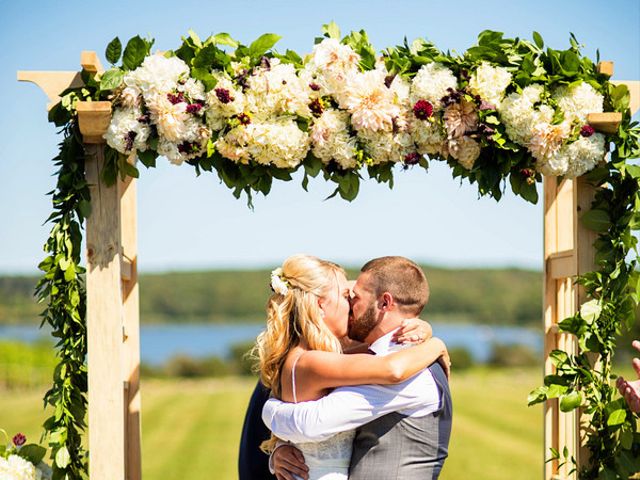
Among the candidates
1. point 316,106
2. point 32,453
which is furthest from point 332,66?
point 32,453

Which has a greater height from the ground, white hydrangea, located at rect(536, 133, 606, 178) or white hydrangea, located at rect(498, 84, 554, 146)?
white hydrangea, located at rect(498, 84, 554, 146)

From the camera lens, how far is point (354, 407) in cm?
306

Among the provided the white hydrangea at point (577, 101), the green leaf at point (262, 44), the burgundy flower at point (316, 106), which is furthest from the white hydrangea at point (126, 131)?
the white hydrangea at point (577, 101)

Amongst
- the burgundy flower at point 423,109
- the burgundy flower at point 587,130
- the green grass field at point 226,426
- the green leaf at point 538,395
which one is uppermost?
the burgundy flower at point 423,109

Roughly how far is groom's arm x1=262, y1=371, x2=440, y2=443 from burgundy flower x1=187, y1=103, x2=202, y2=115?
140 cm

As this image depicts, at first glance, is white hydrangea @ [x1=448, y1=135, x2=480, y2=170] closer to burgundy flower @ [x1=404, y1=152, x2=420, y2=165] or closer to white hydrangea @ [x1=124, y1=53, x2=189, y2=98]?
burgundy flower @ [x1=404, y1=152, x2=420, y2=165]

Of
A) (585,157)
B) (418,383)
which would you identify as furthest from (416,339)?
(585,157)

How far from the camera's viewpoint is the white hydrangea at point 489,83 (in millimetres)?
3523

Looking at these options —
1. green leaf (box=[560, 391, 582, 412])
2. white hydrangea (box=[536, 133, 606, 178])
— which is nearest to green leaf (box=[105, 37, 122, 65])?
white hydrangea (box=[536, 133, 606, 178])

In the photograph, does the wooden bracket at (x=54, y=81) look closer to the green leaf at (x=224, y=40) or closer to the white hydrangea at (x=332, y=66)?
the green leaf at (x=224, y=40)

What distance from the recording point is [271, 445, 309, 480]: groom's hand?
329 centimetres

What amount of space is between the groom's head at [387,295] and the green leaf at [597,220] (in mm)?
1032

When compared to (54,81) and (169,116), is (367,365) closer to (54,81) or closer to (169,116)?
(169,116)

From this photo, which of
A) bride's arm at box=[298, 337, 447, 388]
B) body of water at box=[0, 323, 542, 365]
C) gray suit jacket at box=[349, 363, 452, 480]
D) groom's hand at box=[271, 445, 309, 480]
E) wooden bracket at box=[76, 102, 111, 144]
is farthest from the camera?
body of water at box=[0, 323, 542, 365]
